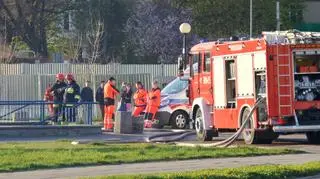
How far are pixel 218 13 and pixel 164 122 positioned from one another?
19923 millimetres

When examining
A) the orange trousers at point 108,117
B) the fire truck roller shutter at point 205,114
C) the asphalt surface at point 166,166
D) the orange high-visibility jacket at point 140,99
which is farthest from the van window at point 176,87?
the asphalt surface at point 166,166

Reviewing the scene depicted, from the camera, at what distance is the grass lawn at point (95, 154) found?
16.5 meters

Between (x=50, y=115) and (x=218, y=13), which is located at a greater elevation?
(x=218, y=13)

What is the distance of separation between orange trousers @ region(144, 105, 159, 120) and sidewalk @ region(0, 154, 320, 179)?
1244 cm

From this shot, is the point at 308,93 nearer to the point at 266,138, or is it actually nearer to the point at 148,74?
the point at 266,138

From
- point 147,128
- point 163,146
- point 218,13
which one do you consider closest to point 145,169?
point 163,146

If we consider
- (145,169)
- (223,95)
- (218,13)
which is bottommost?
(145,169)

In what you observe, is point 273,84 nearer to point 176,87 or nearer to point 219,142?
point 219,142

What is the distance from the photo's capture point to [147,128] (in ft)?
98.8

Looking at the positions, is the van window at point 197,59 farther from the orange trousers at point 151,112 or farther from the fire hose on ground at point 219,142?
the orange trousers at point 151,112

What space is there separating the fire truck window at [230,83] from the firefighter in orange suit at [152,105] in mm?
7334

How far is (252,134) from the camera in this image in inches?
852

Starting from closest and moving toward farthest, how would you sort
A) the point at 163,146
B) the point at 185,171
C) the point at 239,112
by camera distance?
the point at 185,171, the point at 163,146, the point at 239,112

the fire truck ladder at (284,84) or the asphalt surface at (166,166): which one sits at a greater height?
the fire truck ladder at (284,84)
